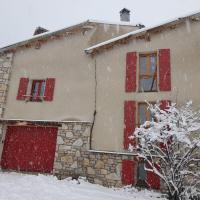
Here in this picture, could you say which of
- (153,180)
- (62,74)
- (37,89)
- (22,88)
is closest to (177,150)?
(153,180)

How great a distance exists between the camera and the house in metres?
9.71

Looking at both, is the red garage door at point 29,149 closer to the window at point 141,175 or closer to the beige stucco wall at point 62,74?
the beige stucco wall at point 62,74

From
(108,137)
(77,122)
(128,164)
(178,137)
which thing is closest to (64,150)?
(77,122)

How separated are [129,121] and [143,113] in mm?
684

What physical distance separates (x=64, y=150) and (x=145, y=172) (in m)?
3.41

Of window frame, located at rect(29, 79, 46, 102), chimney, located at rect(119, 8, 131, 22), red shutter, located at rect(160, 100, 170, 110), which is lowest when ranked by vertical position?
red shutter, located at rect(160, 100, 170, 110)

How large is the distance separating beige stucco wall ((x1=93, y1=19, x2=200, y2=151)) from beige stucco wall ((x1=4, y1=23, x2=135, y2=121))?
61 cm

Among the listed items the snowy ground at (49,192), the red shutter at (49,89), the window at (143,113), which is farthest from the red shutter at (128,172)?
the red shutter at (49,89)

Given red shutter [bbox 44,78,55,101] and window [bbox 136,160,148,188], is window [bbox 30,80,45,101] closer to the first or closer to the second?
red shutter [bbox 44,78,55,101]

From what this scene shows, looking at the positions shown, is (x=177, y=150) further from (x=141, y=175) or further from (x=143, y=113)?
(x=143, y=113)

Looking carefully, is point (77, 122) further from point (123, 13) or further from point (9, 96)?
point (123, 13)

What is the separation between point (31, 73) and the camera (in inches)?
473

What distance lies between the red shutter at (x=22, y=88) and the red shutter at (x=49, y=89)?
1.04 m

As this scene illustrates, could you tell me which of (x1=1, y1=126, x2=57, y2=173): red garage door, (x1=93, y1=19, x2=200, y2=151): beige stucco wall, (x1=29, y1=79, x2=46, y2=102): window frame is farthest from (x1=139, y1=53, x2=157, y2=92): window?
(x1=29, y1=79, x2=46, y2=102): window frame
